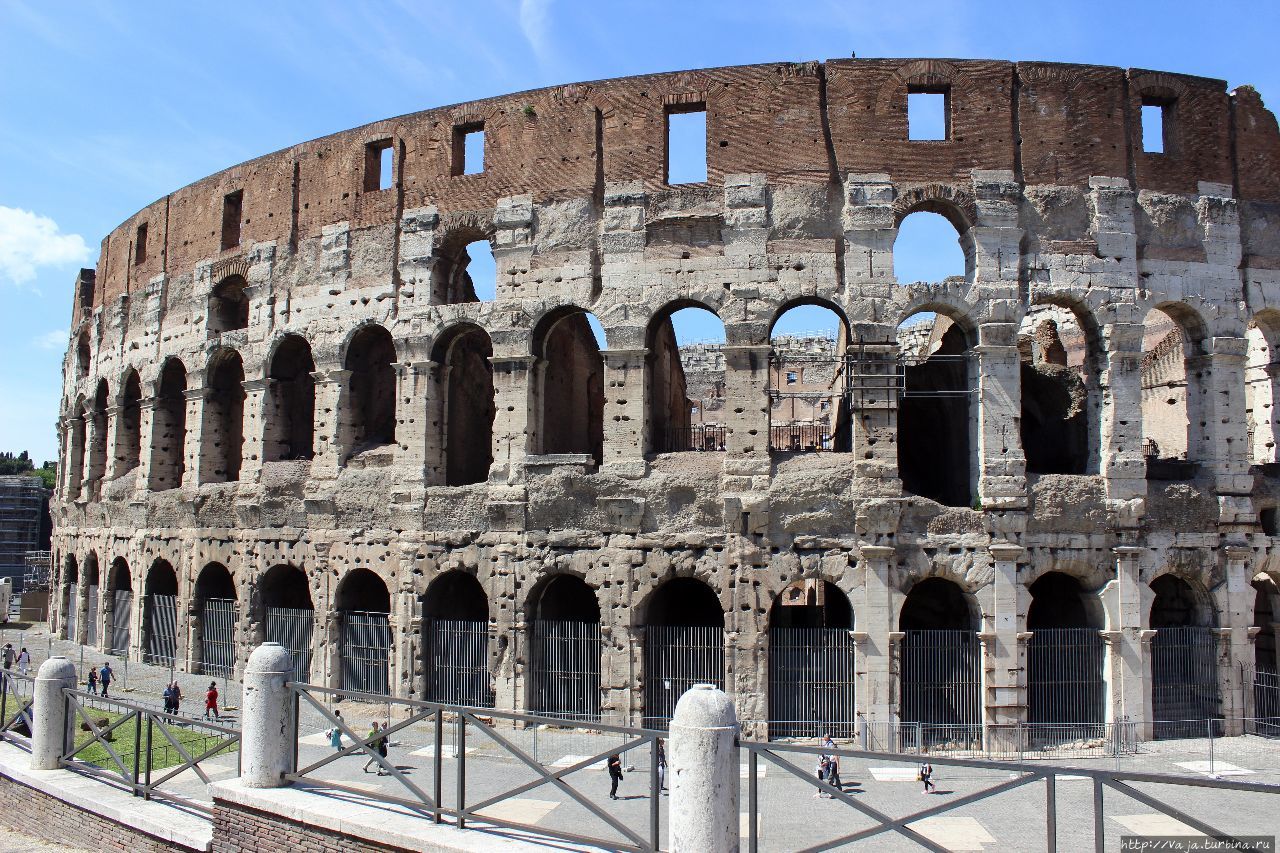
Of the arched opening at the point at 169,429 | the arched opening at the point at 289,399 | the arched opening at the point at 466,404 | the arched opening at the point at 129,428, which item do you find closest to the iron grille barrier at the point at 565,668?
the arched opening at the point at 466,404

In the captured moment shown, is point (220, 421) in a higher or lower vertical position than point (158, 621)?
higher

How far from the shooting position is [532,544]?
16.1 metres

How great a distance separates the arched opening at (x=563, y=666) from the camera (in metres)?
15.8

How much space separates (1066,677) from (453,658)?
32.2 ft

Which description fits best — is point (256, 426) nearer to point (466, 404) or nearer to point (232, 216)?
point (466, 404)

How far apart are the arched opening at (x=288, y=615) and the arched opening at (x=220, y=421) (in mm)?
2454

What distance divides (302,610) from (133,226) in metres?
11.7

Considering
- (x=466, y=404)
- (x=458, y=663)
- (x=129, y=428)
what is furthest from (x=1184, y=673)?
(x=129, y=428)

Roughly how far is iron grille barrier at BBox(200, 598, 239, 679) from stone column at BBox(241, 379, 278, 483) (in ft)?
9.06

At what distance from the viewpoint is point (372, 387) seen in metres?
19.5

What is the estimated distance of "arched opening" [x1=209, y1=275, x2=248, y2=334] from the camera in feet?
68.2

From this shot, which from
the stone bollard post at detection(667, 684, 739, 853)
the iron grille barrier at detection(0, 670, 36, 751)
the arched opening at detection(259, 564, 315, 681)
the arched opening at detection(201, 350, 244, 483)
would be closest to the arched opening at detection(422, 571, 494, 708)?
the arched opening at detection(259, 564, 315, 681)

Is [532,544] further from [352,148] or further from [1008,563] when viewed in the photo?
[352,148]

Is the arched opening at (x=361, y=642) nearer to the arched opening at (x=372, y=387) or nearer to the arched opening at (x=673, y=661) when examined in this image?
the arched opening at (x=372, y=387)
